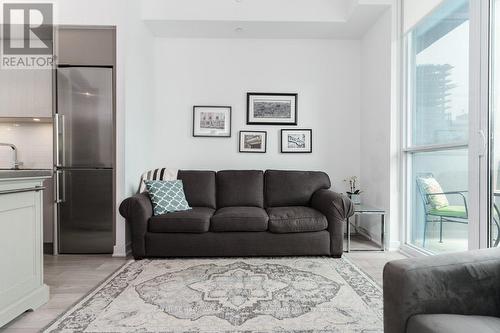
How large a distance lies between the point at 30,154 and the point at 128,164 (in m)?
1.26

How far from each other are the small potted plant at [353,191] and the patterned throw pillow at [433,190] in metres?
0.85

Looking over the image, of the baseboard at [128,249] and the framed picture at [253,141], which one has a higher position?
the framed picture at [253,141]

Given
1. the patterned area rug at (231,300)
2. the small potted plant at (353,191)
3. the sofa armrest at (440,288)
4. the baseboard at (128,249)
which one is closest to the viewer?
the sofa armrest at (440,288)

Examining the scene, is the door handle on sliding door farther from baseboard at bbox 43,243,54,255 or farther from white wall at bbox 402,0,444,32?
baseboard at bbox 43,243,54,255

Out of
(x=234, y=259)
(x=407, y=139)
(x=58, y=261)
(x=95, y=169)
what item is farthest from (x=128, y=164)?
(x=407, y=139)

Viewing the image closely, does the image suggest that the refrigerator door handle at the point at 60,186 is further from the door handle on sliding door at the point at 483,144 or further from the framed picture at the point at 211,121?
the door handle on sliding door at the point at 483,144

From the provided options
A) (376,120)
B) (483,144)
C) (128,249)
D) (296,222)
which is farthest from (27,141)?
(483,144)

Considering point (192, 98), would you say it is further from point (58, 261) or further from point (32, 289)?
point (32, 289)

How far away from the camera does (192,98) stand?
4.31m

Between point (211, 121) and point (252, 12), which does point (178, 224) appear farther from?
point (252, 12)

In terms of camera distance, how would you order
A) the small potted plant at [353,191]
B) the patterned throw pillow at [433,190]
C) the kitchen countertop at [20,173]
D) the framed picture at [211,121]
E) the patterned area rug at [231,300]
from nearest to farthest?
the kitchen countertop at [20,173] → the patterned area rug at [231,300] → the patterned throw pillow at [433,190] → the small potted plant at [353,191] → the framed picture at [211,121]

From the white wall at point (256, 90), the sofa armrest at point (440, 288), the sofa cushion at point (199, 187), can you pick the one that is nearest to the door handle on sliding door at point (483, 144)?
the sofa armrest at point (440, 288)

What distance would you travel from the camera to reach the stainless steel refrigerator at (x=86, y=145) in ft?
10.9

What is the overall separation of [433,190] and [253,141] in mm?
→ 2220
